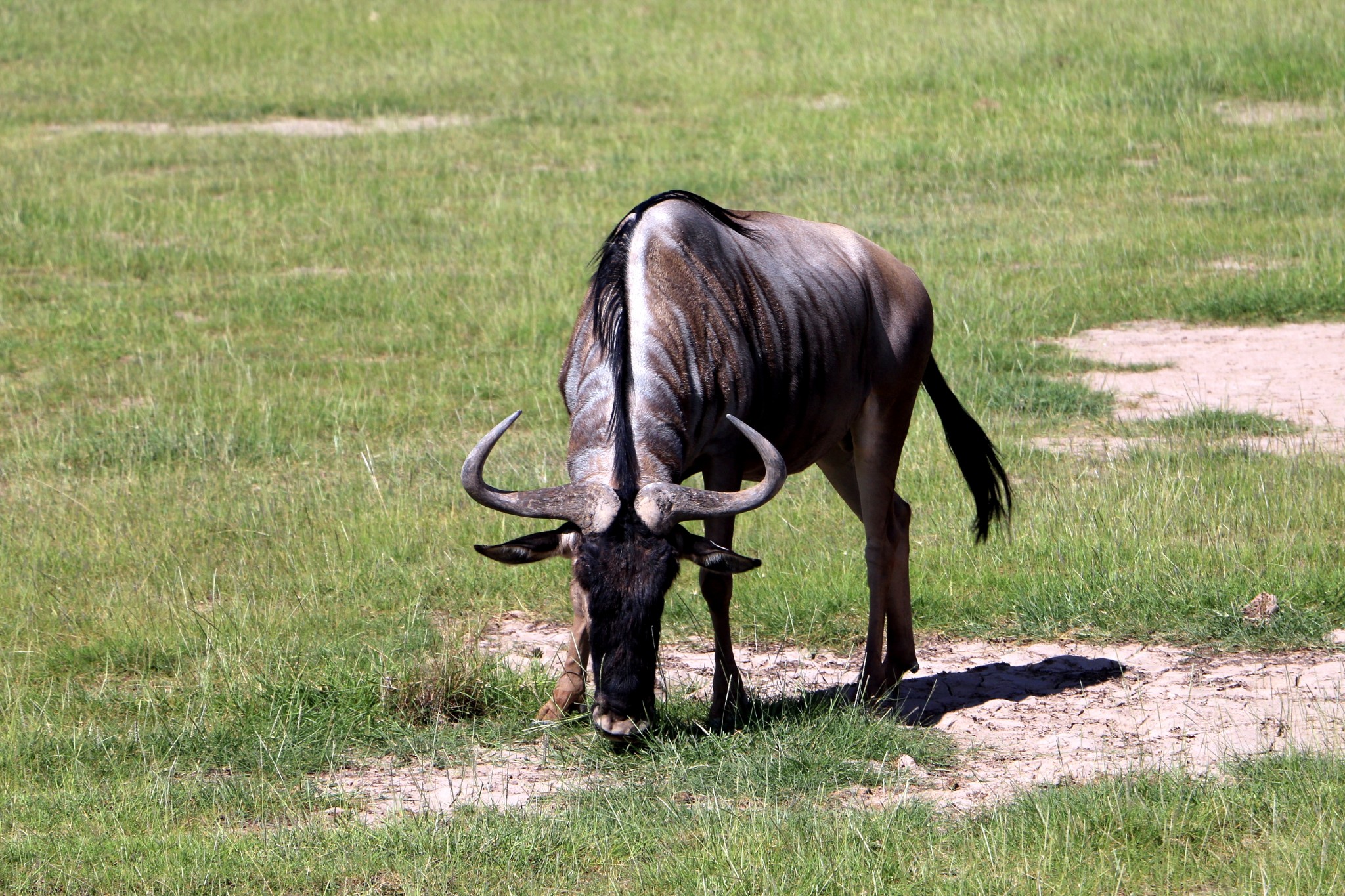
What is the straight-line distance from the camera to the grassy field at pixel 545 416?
416 cm

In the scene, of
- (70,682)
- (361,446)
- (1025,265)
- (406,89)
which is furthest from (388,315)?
(406,89)

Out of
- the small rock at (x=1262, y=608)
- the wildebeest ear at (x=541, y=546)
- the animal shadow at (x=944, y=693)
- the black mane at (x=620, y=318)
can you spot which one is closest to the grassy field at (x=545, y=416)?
the small rock at (x=1262, y=608)

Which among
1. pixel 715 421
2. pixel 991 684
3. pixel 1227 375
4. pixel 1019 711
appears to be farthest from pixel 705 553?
pixel 1227 375

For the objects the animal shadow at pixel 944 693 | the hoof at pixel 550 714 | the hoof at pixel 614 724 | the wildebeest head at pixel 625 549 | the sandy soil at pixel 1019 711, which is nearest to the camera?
the wildebeest head at pixel 625 549

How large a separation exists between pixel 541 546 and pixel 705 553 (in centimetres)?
51

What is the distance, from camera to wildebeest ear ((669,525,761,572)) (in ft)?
14.9

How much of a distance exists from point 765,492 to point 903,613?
1570 mm

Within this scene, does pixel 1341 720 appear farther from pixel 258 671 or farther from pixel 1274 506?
pixel 258 671

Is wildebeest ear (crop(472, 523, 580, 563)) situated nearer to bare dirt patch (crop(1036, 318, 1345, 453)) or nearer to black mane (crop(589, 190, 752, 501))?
black mane (crop(589, 190, 752, 501))

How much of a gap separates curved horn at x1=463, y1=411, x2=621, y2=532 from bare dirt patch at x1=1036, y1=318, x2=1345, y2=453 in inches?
174

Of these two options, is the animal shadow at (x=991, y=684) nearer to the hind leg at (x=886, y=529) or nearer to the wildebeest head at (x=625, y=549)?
the hind leg at (x=886, y=529)

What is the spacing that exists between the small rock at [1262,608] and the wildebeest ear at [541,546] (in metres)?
2.89

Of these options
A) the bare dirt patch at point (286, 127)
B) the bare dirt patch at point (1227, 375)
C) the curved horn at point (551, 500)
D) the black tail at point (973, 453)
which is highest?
the bare dirt patch at point (286, 127)

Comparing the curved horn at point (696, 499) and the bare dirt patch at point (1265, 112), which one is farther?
the bare dirt patch at point (1265, 112)
